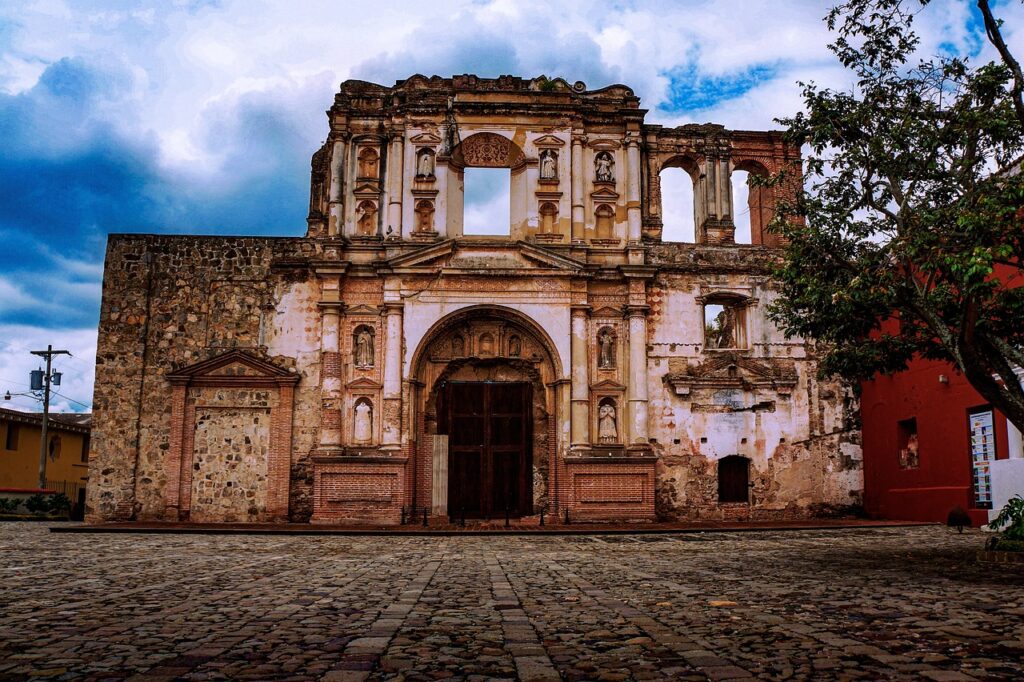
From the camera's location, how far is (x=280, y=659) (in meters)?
4.82

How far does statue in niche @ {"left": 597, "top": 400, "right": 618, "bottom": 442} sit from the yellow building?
19796 mm

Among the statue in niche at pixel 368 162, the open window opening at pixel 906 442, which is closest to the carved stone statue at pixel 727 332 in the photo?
the open window opening at pixel 906 442

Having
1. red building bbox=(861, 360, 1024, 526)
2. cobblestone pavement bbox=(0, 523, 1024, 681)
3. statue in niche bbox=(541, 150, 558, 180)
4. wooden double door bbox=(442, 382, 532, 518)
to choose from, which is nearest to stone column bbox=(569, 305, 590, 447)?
wooden double door bbox=(442, 382, 532, 518)

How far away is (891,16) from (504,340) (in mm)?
13100

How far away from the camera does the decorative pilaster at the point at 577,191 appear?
869 inches

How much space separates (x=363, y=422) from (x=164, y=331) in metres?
5.48

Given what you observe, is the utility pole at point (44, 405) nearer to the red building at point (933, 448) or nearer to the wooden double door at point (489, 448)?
the wooden double door at point (489, 448)

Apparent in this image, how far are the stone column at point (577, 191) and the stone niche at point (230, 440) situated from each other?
778cm

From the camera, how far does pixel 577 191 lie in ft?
72.8

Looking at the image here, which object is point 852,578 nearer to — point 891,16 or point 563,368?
point 891,16

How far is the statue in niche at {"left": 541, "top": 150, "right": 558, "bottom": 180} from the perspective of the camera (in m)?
22.2

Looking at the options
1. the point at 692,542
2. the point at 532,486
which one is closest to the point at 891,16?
the point at 692,542

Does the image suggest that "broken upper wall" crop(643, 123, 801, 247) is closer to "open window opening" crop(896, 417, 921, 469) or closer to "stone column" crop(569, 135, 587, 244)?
"stone column" crop(569, 135, 587, 244)

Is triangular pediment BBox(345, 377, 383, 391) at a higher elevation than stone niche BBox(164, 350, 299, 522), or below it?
higher
